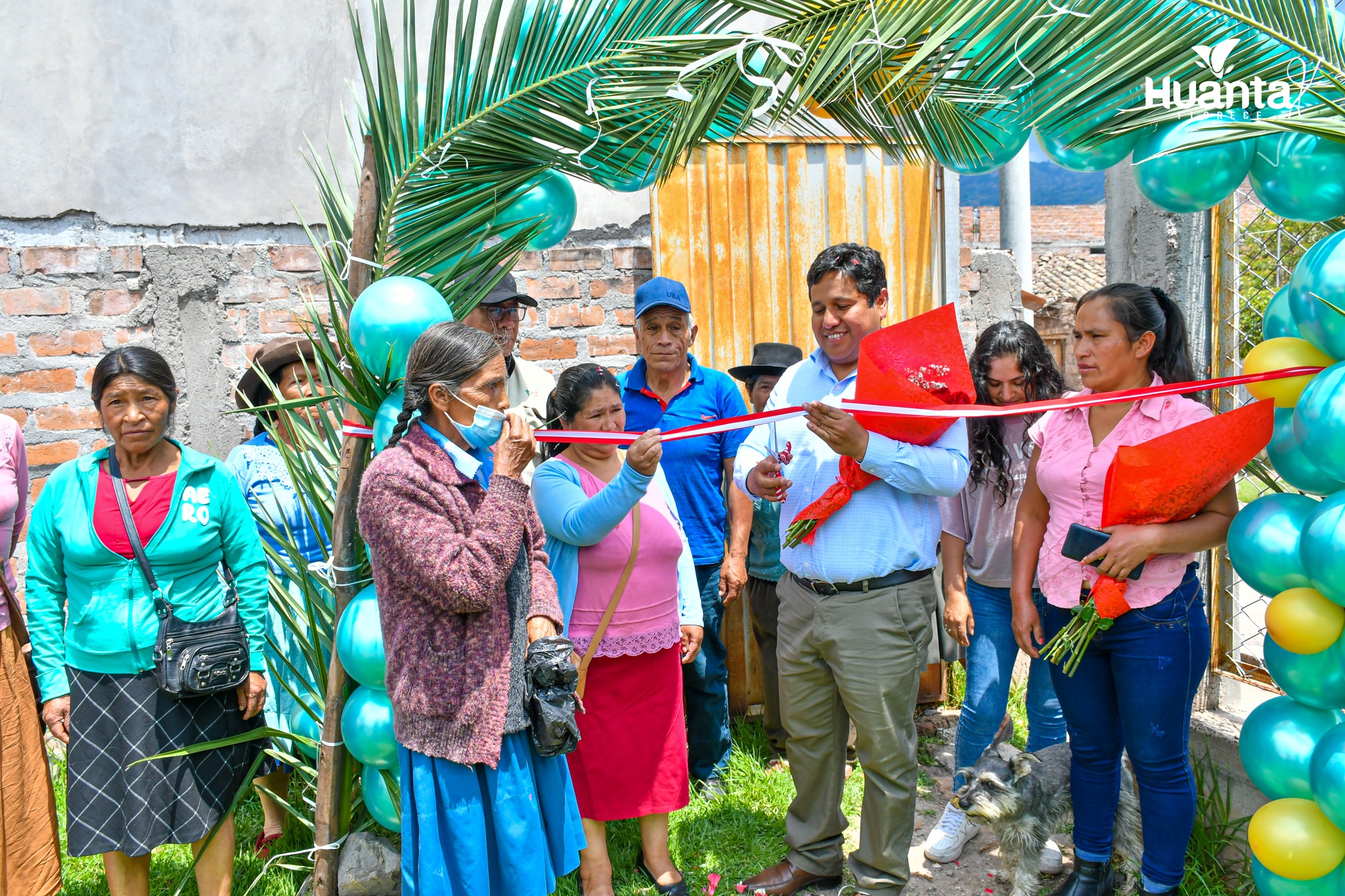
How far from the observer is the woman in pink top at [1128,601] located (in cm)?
293

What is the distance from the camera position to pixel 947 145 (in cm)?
293

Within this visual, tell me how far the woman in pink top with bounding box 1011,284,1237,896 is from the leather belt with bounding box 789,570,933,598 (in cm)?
40

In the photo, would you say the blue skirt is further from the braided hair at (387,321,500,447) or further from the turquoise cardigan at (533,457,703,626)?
the braided hair at (387,321,500,447)

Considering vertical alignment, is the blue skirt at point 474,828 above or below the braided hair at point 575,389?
below

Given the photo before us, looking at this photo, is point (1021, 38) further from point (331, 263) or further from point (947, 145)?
point (331, 263)

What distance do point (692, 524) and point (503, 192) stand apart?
1771mm

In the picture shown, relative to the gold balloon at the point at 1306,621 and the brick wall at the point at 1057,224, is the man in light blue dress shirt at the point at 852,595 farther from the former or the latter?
the brick wall at the point at 1057,224

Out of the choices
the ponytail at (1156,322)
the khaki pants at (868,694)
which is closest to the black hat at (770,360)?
the khaki pants at (868,694)

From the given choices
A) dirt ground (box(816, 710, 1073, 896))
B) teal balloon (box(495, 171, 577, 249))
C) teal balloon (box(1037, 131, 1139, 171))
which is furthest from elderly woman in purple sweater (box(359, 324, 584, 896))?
teal balloon (box(1037, 131, 1139, 171))

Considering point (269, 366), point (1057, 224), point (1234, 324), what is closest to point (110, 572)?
point (269, 366)

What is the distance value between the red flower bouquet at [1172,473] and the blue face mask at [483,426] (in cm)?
178

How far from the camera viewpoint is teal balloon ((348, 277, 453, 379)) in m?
2.75

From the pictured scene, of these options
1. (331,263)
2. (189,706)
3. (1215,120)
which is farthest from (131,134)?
(1215,120)

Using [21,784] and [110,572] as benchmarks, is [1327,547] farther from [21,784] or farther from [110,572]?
[21,784]
